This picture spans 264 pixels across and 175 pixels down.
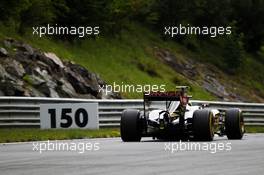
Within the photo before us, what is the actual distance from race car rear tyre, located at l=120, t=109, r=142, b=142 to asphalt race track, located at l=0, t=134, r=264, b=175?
2.22 m

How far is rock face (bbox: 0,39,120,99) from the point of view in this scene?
24.9 metres

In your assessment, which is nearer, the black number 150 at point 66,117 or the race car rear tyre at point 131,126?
the race car rear tyre at point 131,126

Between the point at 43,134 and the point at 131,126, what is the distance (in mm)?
3181

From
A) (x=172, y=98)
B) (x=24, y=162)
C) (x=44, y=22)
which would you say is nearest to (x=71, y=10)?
(x=44, y=22)

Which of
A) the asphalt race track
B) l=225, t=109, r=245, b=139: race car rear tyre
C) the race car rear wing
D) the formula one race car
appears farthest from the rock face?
the asphalt race track

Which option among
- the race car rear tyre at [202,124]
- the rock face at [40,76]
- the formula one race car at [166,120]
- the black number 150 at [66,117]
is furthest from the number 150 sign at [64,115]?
the race car rear tyre at [202,124]

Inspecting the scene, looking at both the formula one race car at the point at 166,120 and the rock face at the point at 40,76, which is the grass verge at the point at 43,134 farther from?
the rock face at the point at 40,76

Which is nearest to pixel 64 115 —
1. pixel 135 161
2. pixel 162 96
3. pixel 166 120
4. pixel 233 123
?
pixel 162 96

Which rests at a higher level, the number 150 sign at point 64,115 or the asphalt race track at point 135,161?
the number 150 sign at point 64,115

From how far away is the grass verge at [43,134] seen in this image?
19156mm

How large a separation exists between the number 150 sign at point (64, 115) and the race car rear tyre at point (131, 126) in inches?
115

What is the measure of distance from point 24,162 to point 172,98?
6.46 metres

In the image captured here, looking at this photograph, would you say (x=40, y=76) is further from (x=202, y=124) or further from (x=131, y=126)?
(x=202, y=124)

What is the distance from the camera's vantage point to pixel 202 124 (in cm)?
1703
